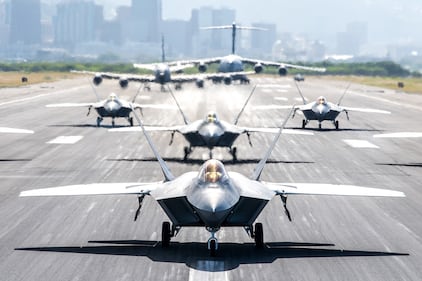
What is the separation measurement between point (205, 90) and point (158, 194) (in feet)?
292

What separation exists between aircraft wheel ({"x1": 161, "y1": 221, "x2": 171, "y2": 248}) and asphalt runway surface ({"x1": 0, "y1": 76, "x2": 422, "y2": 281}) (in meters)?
0.28

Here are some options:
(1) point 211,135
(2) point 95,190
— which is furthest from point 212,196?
(1) point 211,135

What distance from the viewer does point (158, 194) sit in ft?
65.1

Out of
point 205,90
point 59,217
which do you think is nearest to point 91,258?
point 59,217

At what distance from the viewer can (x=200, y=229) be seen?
72.8ft

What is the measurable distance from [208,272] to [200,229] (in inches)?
186

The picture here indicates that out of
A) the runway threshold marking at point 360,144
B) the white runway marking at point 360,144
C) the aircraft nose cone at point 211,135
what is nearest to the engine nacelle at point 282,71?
the runway threshold marking at point 360,144

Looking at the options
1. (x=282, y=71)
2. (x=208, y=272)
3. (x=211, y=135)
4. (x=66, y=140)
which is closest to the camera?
(x=208, y=272)

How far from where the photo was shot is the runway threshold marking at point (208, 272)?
56.1ft

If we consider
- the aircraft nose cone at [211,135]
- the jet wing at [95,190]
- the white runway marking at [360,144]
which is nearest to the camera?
the jet wing at [95,190]

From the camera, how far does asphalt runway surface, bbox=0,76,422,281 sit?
18094mm

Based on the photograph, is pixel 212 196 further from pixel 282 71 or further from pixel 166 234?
pixel 282 71

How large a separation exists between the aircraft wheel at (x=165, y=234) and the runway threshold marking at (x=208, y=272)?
5.31 feet

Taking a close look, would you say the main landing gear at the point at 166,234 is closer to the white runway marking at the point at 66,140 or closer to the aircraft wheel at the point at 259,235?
the aircraft wheel at the point at 259,235
